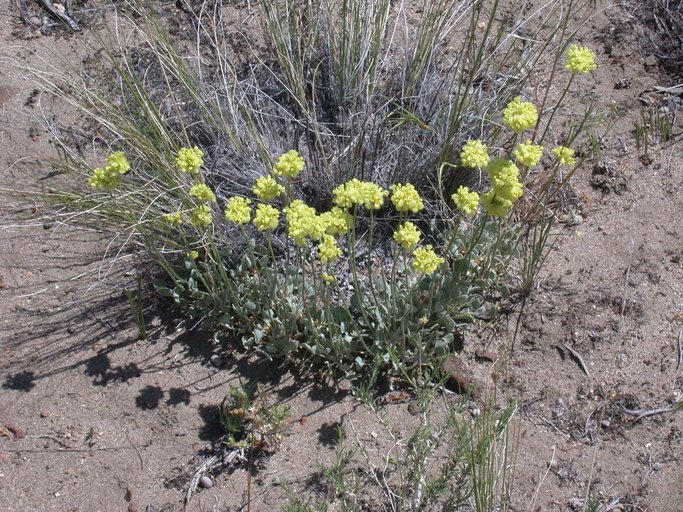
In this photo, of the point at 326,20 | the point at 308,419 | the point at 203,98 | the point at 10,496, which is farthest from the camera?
the point at 326,20

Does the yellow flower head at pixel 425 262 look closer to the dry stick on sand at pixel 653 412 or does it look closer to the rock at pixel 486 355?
the rock at pixel 486 355

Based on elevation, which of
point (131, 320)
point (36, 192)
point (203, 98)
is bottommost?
point (131, 320)

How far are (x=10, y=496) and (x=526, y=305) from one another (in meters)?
2.25

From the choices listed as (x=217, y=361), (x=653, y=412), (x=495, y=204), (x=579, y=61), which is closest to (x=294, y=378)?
(x=217, y=361)

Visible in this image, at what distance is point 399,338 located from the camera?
2.62 metres

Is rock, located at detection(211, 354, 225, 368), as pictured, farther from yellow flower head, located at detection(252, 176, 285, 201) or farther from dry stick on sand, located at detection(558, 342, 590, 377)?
dry stick on sand, located at detection(558, 342, 590, 377)

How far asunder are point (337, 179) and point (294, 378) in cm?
108

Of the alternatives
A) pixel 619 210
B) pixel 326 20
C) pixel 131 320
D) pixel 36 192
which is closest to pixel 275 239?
pixel 131 320

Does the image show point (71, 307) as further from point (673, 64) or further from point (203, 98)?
point (673, 64)

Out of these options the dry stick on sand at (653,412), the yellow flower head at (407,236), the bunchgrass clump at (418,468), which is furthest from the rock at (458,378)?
the yellow flower head at (407,236)

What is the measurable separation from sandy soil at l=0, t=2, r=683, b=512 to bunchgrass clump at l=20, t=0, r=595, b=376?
19 centimetres

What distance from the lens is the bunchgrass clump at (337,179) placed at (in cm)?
241

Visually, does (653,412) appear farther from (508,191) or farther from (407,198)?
(407,198)

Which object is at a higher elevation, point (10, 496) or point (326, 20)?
point (326, 20)
